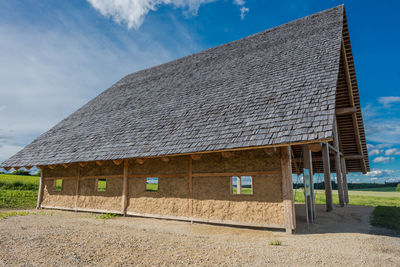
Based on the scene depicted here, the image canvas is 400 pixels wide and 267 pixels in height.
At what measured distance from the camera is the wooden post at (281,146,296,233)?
6.27 meters

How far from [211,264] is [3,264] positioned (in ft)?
10.0

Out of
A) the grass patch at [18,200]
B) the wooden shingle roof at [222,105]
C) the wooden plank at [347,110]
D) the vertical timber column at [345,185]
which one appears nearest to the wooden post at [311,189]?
the wooden shingle roof at [222,105]

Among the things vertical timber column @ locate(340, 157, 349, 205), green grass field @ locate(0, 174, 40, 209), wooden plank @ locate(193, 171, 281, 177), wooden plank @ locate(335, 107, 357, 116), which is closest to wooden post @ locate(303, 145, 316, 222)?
wooden plank @ locate(193, 171, 281, 177)

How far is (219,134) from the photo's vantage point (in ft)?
24.0

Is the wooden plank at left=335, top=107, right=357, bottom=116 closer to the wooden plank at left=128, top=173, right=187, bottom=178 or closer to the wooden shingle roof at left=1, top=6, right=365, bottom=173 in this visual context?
the wooden shingle roof at left=1, top=6, right=365, bottom=173

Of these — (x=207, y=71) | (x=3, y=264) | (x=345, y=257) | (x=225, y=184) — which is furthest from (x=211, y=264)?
(x=207, y=71)

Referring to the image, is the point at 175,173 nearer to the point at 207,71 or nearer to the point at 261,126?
the point at 261,126

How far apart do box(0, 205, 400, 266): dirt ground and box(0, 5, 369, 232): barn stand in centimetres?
108

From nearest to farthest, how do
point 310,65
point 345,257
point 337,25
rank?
point 345,257 → point 310,65 → point 337,25

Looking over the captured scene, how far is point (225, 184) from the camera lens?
7.43m

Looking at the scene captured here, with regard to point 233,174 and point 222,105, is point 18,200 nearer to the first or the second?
point 222,105

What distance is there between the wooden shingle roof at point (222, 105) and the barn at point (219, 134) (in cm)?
5

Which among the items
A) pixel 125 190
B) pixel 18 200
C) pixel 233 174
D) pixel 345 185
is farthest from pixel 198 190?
pixel 18 200

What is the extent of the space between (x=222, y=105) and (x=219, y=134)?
1684 mm
